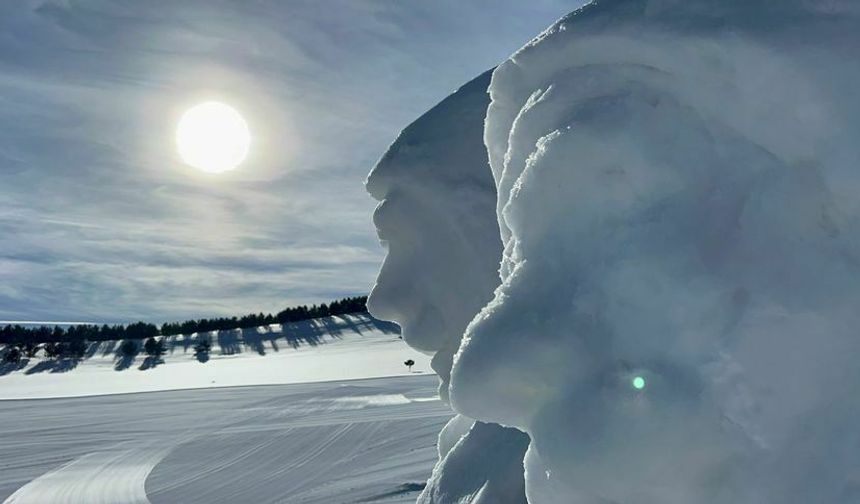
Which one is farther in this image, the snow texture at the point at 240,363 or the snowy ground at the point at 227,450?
the snow texture at the point at 240,363

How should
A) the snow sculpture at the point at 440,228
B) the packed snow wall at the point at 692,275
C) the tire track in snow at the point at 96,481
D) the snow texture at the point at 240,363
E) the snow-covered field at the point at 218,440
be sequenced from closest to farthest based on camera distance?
1. the packed snow wall at the point at 692,275
2. the snow sculpture at the point at 440,228
3. the tire track in snow at the point at 96,481
4. the snow-covered field at the point at 218,440
5. the snow texture at the point at 240,363

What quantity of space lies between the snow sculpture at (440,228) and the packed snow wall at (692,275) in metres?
3.44

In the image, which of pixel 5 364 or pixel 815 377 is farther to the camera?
pixel 5 364

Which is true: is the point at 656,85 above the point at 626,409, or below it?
above

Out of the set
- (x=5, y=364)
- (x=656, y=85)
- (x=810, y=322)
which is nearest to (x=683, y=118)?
(x=656, y=85)

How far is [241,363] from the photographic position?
158ft

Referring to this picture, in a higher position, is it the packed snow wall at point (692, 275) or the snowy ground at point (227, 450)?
the packed snow wall at point (692, 275)

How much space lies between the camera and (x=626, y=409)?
2701 millimetres

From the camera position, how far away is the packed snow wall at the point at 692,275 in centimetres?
259

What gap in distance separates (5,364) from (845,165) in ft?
177

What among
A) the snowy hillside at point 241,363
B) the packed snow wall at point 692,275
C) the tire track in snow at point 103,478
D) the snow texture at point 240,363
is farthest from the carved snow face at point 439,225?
the snowy hillside at point 241,363

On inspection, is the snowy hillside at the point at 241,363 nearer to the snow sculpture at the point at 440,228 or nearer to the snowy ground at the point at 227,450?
the snowy ground at the point at 227,450

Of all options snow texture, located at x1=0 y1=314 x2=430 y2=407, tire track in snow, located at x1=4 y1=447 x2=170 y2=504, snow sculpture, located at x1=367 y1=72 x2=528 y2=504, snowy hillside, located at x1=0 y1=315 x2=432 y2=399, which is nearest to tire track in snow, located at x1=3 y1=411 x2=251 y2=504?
tire track in snow, located at x1=4 y1=447 x2=170 y2=504

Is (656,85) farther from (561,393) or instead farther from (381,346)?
(381,346)
